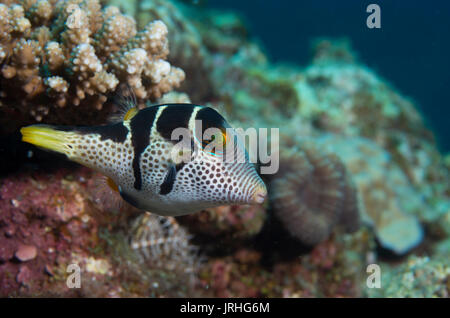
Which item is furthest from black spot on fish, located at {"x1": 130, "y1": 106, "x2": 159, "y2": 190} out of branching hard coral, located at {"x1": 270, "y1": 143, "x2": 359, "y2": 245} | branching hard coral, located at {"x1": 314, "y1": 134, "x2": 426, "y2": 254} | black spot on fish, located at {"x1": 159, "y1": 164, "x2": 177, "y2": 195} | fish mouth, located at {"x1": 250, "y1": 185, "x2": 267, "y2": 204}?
branching hard coral, located at {"x1": 314, "y1": 134, "x2": 426, "y2": 254}

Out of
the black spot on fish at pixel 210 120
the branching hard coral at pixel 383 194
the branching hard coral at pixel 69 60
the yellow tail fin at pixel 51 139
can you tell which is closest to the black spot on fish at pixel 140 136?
the black spot on fish at pixel 210 120

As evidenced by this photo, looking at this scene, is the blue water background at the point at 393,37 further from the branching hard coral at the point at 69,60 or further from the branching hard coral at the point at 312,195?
the branching hard coral at the point at 69,60

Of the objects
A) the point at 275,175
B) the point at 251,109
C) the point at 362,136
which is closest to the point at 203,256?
the point at 275,175

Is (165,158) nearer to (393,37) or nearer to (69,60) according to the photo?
(69,60)

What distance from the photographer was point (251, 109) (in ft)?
24.4

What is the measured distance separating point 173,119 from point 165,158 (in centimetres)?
23

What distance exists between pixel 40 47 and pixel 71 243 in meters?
1.66

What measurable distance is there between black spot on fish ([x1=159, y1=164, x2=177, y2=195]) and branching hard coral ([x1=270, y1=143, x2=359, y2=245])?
2134 mm

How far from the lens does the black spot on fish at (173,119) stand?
67.9 inches

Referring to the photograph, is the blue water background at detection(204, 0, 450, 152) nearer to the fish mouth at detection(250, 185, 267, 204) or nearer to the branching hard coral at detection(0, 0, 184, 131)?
the branching hard coral at detection(0, 0, 184, 131)

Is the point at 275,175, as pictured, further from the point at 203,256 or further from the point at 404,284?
the point at 404,284

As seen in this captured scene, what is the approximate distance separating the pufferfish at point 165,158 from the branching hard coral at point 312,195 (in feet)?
6.73

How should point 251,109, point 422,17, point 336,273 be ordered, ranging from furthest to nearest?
point 422,17
point 251,109
point 336,273

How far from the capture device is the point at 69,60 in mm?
2350
